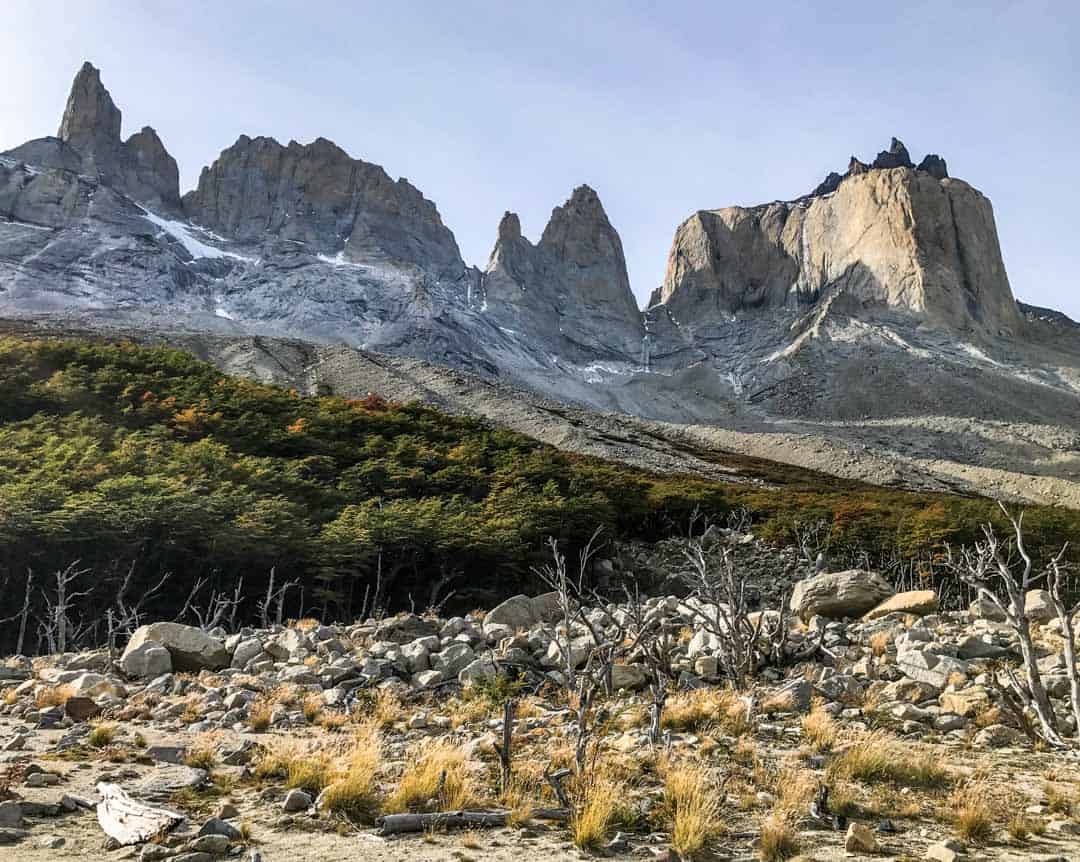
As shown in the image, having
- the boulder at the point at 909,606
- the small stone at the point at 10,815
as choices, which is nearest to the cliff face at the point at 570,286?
the boulder at the point at 909,606

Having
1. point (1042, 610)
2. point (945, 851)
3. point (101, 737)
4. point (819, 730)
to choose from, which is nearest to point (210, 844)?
point (101, 737)

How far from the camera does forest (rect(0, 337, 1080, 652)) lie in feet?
66.2

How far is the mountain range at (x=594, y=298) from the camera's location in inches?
3634

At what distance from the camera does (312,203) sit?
170 meters

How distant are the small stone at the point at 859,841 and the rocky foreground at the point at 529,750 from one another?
0.5 inches

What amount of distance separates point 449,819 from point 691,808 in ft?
6.05

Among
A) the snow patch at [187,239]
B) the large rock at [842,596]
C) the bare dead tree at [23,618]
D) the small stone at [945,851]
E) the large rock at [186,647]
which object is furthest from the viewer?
the snow patch at [187,239]

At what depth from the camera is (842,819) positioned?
225 inches

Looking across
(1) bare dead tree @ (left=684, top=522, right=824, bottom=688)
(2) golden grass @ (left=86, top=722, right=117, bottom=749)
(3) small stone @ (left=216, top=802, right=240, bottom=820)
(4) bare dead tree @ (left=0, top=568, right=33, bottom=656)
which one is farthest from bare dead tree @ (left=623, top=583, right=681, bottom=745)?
(4) bare dead tree @ (left=0, top=568, right=33, bottom=656)

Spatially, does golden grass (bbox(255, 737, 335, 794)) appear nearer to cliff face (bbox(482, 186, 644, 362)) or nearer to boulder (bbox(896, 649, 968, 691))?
boulder (bbox(896, 649, 968, 691))

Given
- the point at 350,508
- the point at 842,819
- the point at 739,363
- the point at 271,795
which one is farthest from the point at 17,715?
the point at 739,363

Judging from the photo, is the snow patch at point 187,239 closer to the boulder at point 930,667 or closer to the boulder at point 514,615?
the boulder at point 514,615

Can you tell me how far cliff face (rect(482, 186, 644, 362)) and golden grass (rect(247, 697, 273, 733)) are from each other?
149591 millimetres

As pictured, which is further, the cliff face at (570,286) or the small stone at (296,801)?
the cliff face at (570,286)
